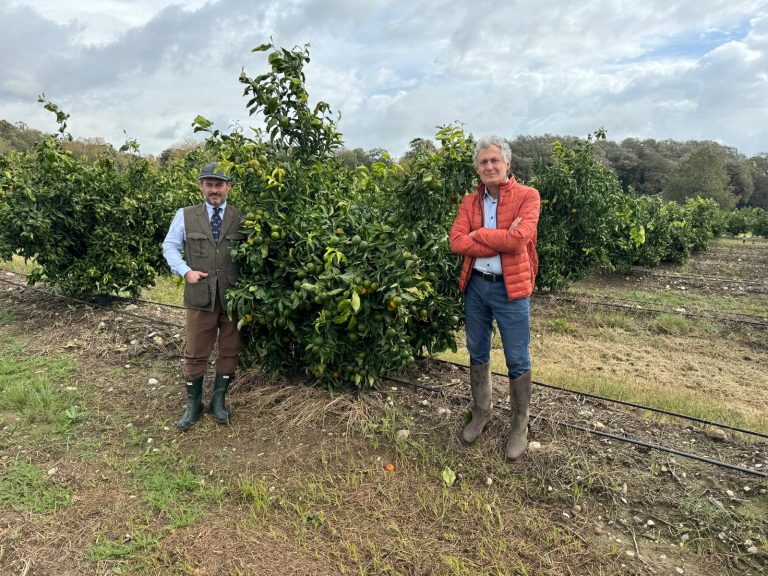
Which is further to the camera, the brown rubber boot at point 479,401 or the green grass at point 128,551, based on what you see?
the brown rubber boot at point 479,401

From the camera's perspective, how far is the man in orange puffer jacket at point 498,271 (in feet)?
9.53

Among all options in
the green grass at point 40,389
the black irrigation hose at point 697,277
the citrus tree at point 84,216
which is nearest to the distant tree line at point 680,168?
the black irrigation hose at point 697,277

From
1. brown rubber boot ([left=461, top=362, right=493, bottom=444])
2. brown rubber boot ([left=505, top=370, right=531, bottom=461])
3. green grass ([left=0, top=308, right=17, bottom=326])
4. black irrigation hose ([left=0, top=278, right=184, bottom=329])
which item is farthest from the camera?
green grass ([left=0, top=308, right=17, bottom=326])

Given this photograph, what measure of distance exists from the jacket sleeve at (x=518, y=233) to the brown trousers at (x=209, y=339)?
5.89ft

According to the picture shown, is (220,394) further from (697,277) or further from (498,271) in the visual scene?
(697,277)

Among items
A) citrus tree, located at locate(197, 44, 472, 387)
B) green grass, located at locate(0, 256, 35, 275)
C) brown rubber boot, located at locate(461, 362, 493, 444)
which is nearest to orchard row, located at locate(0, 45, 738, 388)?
citrus tree, located at locate(197, 44, 472, 387)

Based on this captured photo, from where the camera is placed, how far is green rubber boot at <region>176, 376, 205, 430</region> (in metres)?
3.68

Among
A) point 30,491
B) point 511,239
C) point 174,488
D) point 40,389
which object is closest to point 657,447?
point 511,239

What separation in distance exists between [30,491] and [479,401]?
2689mm

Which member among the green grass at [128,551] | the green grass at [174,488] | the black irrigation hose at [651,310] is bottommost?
the black irrigation hose at [651,310]

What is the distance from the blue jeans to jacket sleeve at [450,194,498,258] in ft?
0.62

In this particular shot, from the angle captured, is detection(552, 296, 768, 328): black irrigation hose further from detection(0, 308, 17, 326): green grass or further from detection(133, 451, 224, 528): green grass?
detection(0, 308, 17, 326): green grass

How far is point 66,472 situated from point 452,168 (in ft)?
10.0

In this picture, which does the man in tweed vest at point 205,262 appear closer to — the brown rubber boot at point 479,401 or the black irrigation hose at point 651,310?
the brown rubber boot at point 479,401
